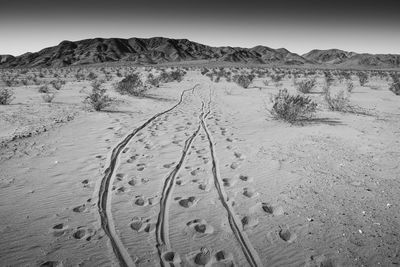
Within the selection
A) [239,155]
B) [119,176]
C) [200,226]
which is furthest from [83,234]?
[239,155]

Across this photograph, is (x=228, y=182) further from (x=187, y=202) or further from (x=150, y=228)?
(x=150, y=228)

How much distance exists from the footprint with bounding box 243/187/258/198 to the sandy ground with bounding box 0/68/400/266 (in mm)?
33

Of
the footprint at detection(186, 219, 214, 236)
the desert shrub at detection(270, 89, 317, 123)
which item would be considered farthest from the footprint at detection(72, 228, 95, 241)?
the desert shrub at detection(270, 89, 317, 123)

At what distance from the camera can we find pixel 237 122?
31.4ft

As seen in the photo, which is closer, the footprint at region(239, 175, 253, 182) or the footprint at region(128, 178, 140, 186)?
the footprint at region(128, 178, 140, 186)

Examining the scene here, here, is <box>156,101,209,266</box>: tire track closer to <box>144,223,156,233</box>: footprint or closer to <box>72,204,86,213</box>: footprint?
<box>144,223,156,233</box>: footprint

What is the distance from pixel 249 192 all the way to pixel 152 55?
441 ft

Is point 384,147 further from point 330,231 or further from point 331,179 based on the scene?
point 330,231

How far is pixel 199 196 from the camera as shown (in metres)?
4.50

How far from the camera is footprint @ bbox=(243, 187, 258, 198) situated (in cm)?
456

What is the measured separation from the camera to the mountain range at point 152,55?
116312mm

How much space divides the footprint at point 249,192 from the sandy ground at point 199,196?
0.03m

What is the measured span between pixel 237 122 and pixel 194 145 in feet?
9.96

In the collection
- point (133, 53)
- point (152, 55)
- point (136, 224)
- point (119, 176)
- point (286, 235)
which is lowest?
point (286, 235)
